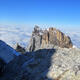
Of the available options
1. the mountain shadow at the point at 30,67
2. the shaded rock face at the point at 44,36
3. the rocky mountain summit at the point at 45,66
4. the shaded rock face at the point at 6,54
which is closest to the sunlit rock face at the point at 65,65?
the rocky mountain summit at the point at 45,66

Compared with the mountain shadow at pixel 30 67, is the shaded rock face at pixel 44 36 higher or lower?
lower

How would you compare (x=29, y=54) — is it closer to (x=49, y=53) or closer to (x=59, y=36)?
(x=49, y=53)

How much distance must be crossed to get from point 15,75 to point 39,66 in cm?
117

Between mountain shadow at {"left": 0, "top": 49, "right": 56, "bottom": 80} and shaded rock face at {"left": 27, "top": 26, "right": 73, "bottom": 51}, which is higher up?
mountain shadow at {"left": 0, "top": 49, "right": 56, "bottom": 80}

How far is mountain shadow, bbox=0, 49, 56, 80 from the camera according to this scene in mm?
9086

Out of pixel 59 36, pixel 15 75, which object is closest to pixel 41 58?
pixel 15 75

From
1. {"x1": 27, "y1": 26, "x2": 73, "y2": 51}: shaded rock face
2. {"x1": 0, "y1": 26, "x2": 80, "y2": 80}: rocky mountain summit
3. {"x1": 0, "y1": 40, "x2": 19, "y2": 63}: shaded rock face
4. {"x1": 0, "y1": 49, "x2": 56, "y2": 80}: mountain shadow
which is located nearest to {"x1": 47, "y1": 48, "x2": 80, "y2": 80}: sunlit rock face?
{"x1": 0, "y1": 26, "x2": 80, "y2": 80}: rocky mountain summit

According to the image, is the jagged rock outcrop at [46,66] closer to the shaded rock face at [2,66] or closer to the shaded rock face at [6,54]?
the shaded rock face at [2,66]

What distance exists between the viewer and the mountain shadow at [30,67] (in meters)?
9.09

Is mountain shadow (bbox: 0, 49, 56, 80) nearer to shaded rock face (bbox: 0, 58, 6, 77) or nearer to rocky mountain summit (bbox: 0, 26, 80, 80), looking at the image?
rocky mountain summit (bbox: 0, 26, 80, 80)

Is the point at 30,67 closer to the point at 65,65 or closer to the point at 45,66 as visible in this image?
the point at 45,66

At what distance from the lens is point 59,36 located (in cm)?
5109

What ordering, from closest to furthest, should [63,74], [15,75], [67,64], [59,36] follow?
[63,74] → [67,64] → [15,75] → [59,36]

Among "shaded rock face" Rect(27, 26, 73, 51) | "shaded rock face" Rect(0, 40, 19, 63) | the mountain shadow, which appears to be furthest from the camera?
"shaded rock face" Rect(27, 26, 73, 51)
